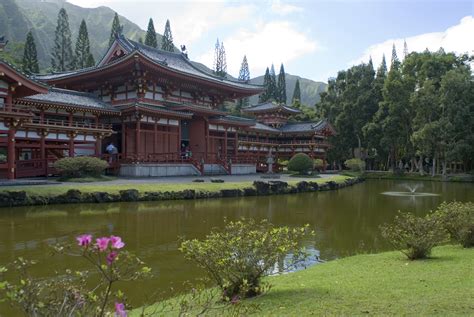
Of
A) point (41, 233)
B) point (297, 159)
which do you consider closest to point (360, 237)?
point (41, 233)

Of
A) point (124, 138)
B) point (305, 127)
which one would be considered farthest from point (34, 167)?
point (305, 127)

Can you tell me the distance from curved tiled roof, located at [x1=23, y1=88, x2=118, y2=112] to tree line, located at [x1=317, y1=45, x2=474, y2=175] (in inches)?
1336

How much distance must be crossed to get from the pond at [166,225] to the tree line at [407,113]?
26.7 m

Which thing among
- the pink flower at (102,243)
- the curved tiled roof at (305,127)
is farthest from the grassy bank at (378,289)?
the curved tiled roof at (305,127)

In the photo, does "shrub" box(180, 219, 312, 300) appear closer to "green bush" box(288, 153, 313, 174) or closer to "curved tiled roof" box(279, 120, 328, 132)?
"green bush" box(288, 153, 313, 174)

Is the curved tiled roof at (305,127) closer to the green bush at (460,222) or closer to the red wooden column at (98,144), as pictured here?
the red wooden column at (98,144)

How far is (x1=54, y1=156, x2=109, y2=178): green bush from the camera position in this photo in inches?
981

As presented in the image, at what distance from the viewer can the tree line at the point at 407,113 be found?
152ft

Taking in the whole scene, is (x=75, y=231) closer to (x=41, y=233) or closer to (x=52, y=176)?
(x=41, y=233)

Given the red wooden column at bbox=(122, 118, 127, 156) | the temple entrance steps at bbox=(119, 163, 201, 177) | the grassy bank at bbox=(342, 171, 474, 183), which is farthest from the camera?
the grassy bank at bbox=(342, 171, 474, 183)

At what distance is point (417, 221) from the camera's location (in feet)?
30.7

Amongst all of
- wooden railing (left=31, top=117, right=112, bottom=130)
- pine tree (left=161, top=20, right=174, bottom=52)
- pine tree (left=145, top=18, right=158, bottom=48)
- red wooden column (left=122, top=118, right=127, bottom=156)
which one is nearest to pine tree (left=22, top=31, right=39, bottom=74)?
pine tree (left=145, top=18, right=158, bottom=48)

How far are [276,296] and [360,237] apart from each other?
7981 mm

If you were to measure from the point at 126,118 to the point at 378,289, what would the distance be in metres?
29.9
